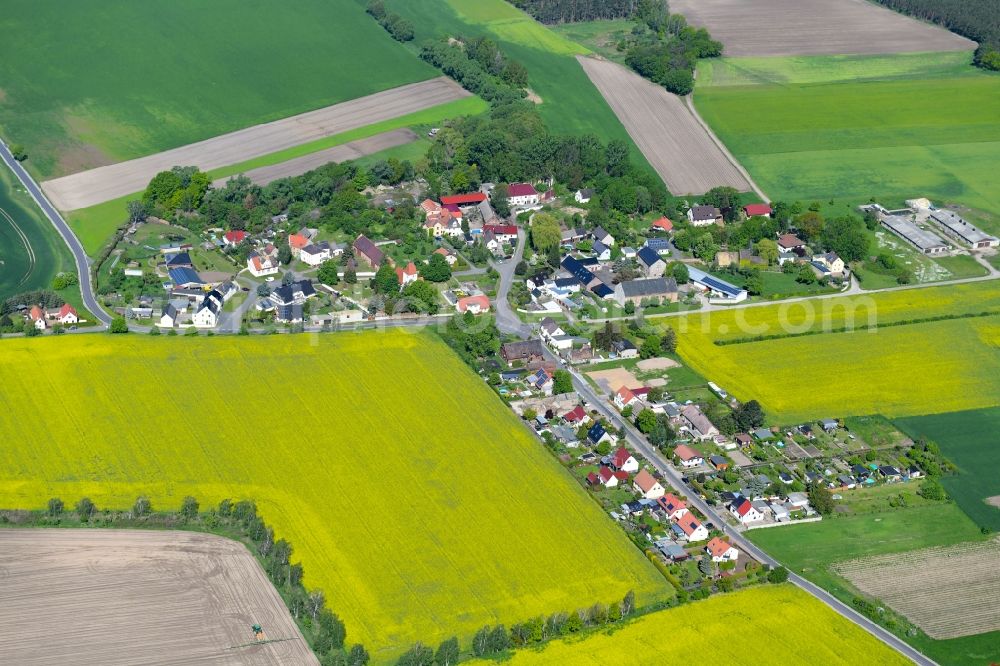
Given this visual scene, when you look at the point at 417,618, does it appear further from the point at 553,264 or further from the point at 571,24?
the point at 571,24

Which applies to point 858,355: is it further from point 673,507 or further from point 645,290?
point 673,507

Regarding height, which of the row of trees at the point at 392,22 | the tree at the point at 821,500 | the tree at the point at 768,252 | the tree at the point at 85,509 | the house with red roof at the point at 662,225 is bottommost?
the tree at the point at 85,509

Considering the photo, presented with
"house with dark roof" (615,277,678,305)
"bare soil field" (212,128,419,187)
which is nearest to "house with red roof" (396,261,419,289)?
"house with dark roof" (615,277,678,305)

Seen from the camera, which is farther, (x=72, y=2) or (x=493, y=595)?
(x=72, y=2)

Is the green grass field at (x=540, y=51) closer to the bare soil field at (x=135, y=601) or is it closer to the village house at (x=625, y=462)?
the village house at (x=625, y=462)

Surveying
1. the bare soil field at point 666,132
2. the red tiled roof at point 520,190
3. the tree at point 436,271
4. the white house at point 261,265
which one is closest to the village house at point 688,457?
the tree at point 436,271

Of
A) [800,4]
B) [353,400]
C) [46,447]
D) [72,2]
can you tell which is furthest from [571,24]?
[46,447]

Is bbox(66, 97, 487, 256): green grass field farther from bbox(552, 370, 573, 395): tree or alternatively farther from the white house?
bbox(552, 370, 573, 395): tree
